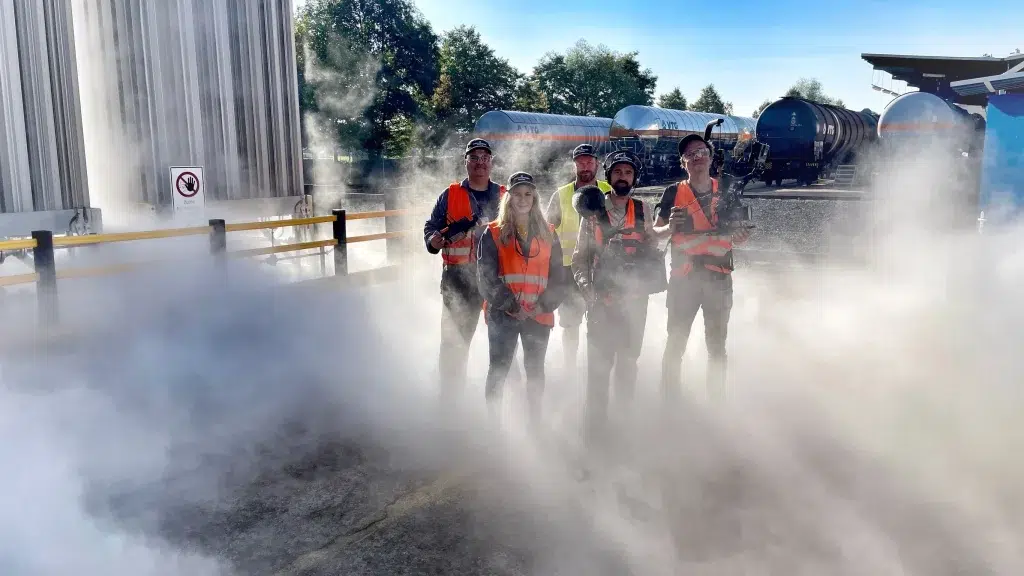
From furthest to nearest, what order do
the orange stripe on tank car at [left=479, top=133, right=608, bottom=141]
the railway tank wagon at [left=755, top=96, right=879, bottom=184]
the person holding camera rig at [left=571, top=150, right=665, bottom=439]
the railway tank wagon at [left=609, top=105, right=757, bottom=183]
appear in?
the railway tank wagon at [left=609, top=105, right=757, bottom=183] < the orange stripe on tank car at [left=479, top=133, right=608, bottom=141] < the railway tank wagon at [left=755, top=96, right=879, bottom=184] < the person holding camera rig at [left=571, top=150, right=665, bottom=439]

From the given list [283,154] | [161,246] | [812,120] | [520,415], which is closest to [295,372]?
[520,415]

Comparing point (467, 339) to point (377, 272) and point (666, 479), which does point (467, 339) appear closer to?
point (666, 479)

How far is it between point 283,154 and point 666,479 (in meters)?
7.85

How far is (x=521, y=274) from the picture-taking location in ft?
13.8

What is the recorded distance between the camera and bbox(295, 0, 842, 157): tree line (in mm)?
42688

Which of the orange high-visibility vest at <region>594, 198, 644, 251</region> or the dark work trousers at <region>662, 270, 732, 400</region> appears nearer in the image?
the orange high-visibility vest at <region>594, 198, 644, 251</region>

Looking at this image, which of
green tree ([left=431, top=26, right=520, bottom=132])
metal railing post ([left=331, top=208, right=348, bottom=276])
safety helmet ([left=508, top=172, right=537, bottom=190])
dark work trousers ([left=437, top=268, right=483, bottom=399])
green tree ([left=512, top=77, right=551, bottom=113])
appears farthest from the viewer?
green tree ([left=512, top=77, right=551, bottom=113])

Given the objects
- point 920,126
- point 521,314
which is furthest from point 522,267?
point 920,126

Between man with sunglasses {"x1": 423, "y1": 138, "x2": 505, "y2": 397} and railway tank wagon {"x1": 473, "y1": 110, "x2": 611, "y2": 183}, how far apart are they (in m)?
21.6

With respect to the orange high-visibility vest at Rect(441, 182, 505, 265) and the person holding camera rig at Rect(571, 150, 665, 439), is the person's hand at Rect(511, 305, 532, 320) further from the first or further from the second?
the orange high-visibility vest at Rect(441, 182, 505, 265)

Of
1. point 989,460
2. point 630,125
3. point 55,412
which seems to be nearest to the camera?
point 989,460

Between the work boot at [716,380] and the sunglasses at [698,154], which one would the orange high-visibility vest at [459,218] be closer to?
the sunglasses at [698,154]

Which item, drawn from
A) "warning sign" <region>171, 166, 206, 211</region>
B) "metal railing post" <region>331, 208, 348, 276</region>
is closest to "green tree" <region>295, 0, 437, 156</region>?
"metal railing post" <region>331, 208, 348, 276</region>

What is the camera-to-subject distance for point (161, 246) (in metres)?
8.60
